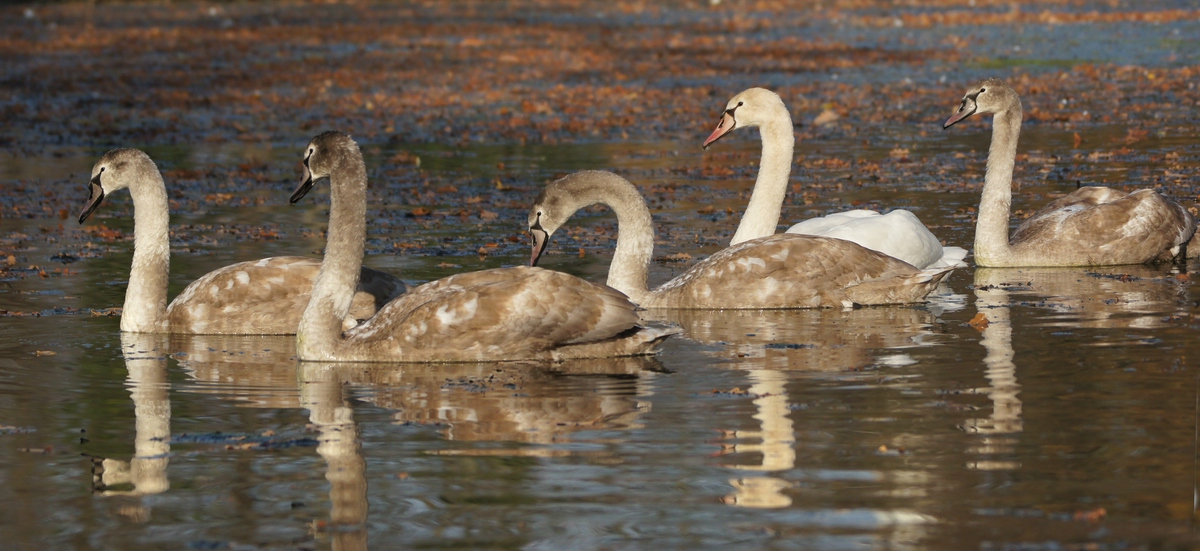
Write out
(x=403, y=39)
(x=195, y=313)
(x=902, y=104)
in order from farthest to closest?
(x=403, y=39)
(x=902, y=104)
(x=195, y=313)

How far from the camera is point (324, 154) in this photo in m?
11.7

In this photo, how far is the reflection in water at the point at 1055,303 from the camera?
894cm

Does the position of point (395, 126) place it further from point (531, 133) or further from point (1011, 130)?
point (1011, 130)

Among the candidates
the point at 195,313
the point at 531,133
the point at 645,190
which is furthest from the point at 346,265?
the point at 531,133

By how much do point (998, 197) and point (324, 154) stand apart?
20.7 feet

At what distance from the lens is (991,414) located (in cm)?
867

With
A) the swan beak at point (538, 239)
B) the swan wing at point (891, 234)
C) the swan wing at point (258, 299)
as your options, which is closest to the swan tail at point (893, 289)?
the swan wing at point (891, 234)

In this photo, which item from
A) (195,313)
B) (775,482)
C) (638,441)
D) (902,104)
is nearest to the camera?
(775,482)

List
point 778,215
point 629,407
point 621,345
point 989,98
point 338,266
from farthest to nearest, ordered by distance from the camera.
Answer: point 989,98, point 778,215, point 338,266, point 621,345, point 629,407

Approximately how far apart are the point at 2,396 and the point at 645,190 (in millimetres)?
11325

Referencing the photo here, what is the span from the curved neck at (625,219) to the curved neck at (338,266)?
5.57ft

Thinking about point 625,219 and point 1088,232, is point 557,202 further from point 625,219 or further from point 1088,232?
point 1088,232

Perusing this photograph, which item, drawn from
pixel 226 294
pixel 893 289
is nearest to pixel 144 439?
pixel 226 294

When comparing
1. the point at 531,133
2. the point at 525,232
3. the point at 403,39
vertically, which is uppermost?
the point at 403,39
